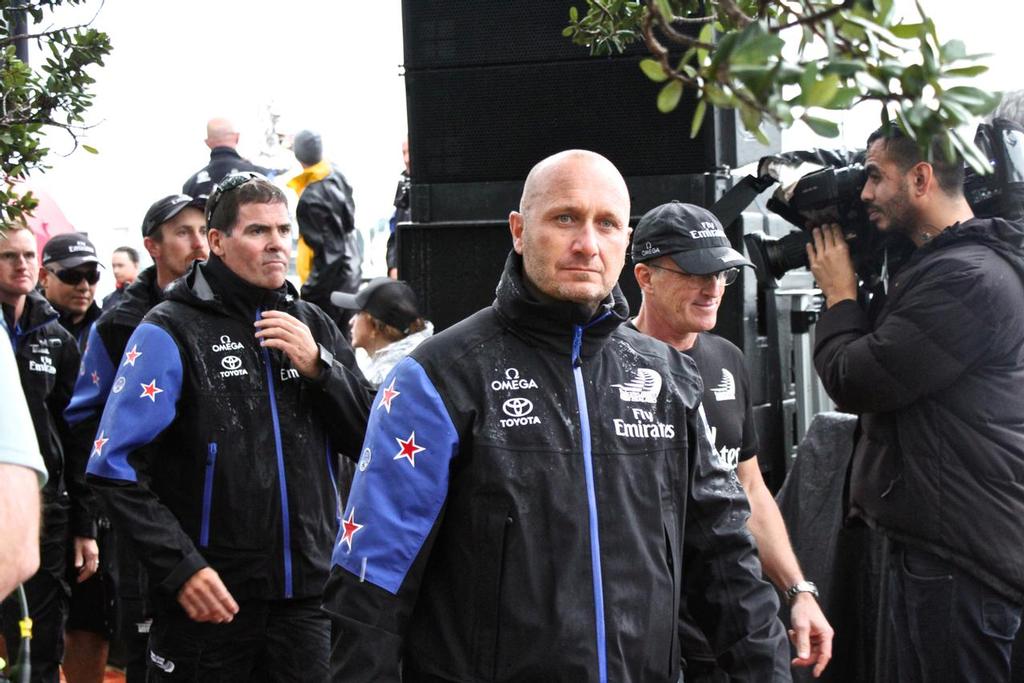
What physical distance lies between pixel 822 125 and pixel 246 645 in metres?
3.37

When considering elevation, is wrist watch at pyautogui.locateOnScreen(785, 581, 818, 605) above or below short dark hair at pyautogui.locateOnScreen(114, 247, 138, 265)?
below

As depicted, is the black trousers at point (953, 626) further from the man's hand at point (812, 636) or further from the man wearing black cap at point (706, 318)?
the man's hand at point (812, 636)

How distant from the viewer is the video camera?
457 centimetres

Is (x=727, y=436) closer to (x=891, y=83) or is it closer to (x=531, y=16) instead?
(x=531, y=16)

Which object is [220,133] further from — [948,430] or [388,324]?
[948,430]

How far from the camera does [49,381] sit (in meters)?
6.10

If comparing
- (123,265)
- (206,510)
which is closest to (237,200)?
(206,510)

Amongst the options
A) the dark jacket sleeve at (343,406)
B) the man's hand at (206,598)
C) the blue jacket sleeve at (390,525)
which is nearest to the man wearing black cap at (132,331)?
the man's hand at (206,598)

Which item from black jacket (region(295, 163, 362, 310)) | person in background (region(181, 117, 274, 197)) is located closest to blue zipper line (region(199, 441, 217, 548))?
person in background (region(181, 117, 274, 197))

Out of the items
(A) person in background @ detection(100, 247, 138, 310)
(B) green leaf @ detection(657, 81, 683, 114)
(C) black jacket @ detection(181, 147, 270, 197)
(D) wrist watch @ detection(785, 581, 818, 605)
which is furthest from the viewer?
(A) person in background @ detection(100, 247, 138, 310)

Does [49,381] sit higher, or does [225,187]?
[225,187]

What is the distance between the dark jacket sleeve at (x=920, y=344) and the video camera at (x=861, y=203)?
13.5 inches

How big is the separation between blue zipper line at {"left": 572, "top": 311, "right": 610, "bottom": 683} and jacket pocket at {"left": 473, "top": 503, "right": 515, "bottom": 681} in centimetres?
18

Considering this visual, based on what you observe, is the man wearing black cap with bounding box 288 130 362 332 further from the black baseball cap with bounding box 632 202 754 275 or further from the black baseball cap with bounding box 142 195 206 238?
the black baseball cap with bounding box 632 202 754 275
